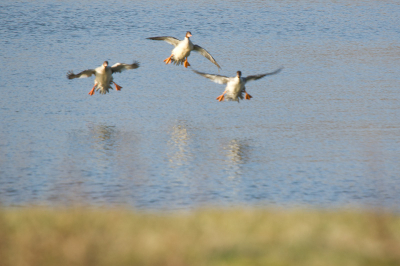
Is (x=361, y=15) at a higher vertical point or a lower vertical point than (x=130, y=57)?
higher

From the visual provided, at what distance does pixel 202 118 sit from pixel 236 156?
3.84m

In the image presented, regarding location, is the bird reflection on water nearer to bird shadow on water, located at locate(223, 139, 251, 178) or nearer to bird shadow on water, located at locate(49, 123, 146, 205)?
bird shadow on water, located at locate(49, 123, 146, 205)

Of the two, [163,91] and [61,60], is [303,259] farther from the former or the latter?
[61,60]

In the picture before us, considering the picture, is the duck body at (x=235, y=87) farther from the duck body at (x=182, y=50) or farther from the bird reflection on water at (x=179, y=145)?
the duck body at (x=182, y=50)

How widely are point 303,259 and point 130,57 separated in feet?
69.4

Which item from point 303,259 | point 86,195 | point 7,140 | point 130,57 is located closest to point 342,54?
point 130,57

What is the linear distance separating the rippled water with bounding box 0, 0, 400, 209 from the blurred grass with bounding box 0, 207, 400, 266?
0.66m

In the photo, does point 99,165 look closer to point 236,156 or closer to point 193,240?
point 236,156

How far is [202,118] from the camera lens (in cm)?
1823

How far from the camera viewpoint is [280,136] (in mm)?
16344

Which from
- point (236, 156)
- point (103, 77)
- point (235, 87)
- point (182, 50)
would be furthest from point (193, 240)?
point (182, 50)

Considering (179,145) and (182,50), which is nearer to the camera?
(179,145)

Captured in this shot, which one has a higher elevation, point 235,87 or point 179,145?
point 235,87

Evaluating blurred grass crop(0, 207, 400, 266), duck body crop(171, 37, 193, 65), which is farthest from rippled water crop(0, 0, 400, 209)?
duck body crop(171, 37, 193, 65)
